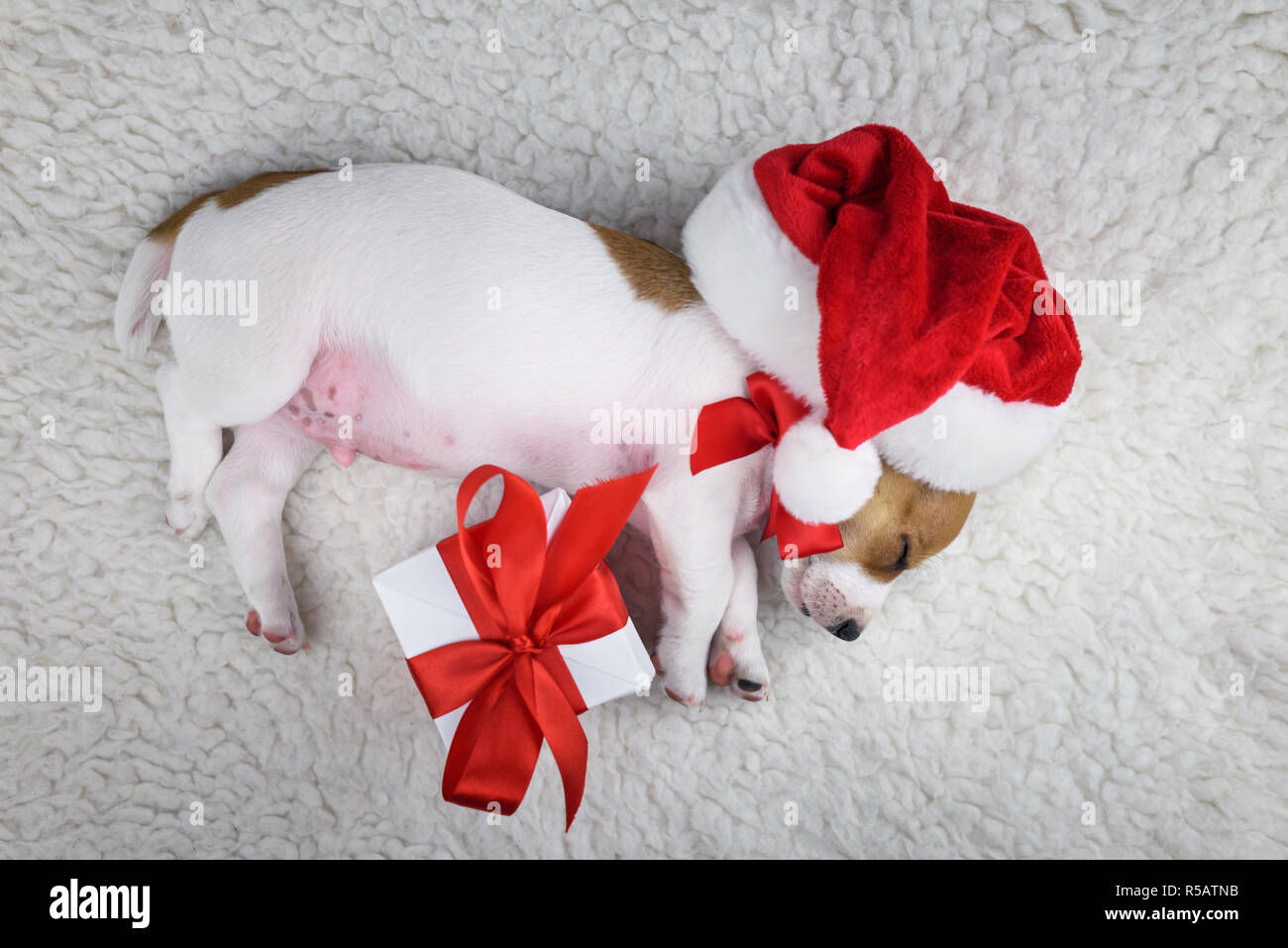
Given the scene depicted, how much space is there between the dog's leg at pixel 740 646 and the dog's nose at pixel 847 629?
4.7 inches

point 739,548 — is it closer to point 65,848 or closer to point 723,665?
point 723,665

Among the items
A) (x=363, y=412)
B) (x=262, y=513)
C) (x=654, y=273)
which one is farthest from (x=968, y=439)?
(x=262, y=513)

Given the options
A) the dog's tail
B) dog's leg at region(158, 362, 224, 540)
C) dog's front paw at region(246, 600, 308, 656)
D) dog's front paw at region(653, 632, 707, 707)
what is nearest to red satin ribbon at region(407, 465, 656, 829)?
dog's front paw at region(653, 632, 707, 707)

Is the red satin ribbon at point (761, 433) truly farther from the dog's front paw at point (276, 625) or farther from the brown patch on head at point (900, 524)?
the dog's front paw at point (276, 625)

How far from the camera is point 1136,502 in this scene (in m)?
1.30

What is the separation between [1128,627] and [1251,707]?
20 centimetres

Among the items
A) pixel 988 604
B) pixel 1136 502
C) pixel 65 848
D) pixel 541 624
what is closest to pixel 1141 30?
pixel 1136 502

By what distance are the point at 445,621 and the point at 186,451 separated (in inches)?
17.1

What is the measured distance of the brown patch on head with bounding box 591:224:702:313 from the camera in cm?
112

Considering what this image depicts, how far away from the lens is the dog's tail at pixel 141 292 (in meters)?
1.23

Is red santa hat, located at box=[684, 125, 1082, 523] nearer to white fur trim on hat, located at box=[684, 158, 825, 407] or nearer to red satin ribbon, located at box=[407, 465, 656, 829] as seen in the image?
Answer: white fur trim on hat, located at box=[684, 158, 825, 407]

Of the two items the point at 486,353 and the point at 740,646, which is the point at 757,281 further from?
the point at 740,646

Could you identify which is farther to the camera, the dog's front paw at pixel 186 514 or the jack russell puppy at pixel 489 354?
the dog's front paw at pixel 186 514

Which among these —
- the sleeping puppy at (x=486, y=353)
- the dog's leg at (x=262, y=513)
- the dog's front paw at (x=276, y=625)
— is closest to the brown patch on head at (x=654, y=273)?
the sleeping puppy at (x=486, y=353)
